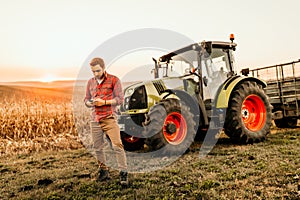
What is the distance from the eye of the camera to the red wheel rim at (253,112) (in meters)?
7.98

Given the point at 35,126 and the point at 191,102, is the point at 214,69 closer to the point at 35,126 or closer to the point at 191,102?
the point at 191,102

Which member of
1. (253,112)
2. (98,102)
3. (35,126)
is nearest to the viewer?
(98,102)

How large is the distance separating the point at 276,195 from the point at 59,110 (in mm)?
9138

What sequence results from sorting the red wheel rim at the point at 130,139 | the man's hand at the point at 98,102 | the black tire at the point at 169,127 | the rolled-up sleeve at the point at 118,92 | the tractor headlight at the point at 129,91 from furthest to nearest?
the red wheel rim at the point at 130,139 → the tractor headlight at the point at 129,91 → the black tire at the point at 169,127 → the rolled-up sleeve at the point at 118,92 → the man's hand at the point at 98,102

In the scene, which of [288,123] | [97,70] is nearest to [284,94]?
[288,123]

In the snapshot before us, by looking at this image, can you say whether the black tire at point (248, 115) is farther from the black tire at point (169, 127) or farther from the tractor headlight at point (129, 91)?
the tractor headlight at point (129, 91)

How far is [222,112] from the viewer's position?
24.7ft

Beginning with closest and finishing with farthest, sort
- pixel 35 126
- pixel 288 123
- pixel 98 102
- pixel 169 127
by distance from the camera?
pixel 98 102 < pixel 169 127 < pixel 35 126 < pixel 288 123

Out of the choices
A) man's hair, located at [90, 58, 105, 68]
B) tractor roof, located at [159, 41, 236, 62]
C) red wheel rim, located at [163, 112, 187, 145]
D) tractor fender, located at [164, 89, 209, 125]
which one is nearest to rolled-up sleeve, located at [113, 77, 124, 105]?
man's hair, located at [90, 58, 105, 68]

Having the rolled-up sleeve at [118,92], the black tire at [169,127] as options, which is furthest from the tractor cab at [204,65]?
the rolled-up sleeve at [118,92]

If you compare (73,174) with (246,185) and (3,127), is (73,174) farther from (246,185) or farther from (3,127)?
(3,127)

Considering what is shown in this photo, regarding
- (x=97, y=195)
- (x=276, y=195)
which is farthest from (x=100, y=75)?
(x=276, y=195)

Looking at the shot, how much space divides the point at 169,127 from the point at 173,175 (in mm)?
1753

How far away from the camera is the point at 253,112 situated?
8.27 meters
